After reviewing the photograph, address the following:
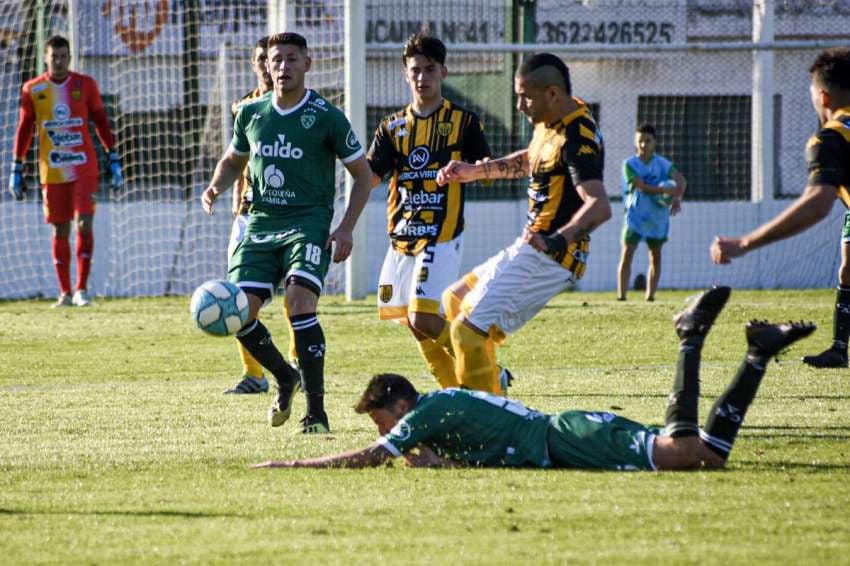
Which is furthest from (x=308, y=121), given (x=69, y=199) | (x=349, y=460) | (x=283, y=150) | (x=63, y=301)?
(x=63, y=301)

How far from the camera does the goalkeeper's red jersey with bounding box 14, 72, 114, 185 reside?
16.5 meters

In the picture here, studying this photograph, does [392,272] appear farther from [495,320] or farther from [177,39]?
[177,39]

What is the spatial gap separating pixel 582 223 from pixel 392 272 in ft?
8.12

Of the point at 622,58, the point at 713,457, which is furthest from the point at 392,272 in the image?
the point at 622,58

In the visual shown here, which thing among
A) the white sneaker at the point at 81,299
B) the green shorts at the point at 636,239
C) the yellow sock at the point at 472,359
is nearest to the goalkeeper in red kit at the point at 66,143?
the white sneaker at the point at 81,299

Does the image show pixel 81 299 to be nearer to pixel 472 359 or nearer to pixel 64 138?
pixel 64 138

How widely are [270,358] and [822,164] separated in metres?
3.56

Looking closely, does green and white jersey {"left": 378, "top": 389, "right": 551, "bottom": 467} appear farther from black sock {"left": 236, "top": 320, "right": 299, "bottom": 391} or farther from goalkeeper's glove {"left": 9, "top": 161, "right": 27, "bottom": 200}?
goalkeeper's glove {"left": 9, "top": 161, "right": 27, "bottom": 200}

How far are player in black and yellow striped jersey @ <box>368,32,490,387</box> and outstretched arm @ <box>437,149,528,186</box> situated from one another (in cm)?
119

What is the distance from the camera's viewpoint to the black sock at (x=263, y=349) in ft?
27.5

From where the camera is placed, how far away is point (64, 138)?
655 inches

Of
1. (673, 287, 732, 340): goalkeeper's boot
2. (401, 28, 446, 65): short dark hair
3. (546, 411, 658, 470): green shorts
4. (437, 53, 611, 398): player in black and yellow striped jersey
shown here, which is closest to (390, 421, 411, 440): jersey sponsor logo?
(546, 411, 658, 470): green shorts

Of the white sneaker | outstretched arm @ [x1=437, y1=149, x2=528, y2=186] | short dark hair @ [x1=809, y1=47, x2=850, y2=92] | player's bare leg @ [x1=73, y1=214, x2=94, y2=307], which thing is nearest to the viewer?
short dark hair @ [x1=809, y1=47, x2=850, y2=92]

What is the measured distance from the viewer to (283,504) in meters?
5.81
